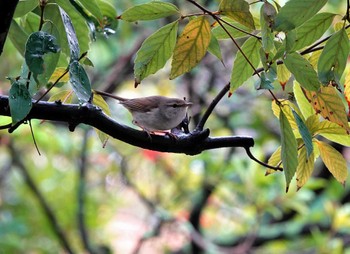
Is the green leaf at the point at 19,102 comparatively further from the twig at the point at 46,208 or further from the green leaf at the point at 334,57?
the twig at the point at 46,208

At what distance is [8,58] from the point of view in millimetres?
2668

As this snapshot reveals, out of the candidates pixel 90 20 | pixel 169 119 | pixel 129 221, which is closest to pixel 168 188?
pixel 129 221

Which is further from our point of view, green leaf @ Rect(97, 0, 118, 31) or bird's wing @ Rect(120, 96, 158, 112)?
bird's wing @ Rect(120, 96, 158, 112)

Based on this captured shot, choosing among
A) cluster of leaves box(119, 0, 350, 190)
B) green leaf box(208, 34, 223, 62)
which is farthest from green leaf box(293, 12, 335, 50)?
green leaf box(208, 34, 223, 62)

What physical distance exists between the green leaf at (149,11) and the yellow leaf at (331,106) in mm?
189

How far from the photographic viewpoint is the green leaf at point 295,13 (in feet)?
1.99

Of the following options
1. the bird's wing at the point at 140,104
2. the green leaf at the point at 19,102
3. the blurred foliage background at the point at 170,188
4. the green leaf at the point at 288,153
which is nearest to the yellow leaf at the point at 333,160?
the green leaf at the point at 288,153

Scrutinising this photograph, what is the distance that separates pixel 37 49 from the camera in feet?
1.97

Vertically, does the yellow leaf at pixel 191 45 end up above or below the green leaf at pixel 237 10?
below

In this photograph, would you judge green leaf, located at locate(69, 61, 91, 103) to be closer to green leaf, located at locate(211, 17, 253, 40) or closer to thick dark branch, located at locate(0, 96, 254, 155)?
thick dark branch, located at locate(0, 96, 254, 155)

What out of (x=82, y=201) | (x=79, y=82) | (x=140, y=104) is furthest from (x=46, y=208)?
(x=79, y=82)

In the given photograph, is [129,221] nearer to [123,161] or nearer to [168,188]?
[168,188]

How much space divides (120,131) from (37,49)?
126 mm

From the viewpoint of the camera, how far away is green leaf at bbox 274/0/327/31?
606 mm
